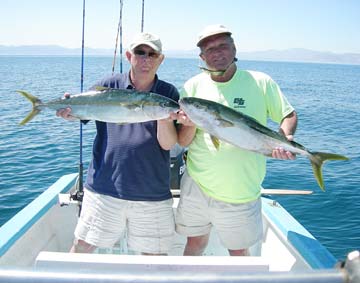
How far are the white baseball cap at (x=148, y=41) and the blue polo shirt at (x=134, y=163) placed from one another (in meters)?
0.33

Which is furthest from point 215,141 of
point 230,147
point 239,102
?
point 239,102

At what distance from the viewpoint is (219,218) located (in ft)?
11.3

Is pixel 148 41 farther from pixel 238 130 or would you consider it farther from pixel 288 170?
pixel 288 170

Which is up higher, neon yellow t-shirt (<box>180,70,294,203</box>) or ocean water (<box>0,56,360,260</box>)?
neon yellow t-shirt (<box>180,70,294,203</box>)

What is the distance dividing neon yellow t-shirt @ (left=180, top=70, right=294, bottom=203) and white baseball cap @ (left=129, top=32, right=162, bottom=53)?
0.48 metres

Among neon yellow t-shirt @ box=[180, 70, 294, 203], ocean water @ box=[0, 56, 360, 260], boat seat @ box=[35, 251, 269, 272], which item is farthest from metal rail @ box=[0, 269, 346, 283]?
ocean water @ box=[0, 56, 360, 260]

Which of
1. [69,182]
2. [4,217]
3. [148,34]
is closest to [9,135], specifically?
[4,217]

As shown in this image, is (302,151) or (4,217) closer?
(302,151)

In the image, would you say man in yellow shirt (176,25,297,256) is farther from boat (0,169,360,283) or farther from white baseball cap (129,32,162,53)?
boat (0,169,360,283)

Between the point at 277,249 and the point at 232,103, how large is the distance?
67.6 inches

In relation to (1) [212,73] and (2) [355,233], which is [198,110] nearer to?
(1) [212,73]

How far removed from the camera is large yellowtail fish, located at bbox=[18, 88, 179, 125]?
3.18 m

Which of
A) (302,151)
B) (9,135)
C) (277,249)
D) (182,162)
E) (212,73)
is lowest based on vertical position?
(9,135)

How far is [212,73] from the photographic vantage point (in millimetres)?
3355
